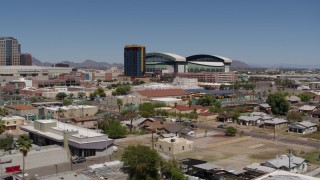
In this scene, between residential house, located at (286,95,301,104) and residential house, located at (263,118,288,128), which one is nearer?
residential house, located at (263,118,288,128)

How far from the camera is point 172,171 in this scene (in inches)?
953

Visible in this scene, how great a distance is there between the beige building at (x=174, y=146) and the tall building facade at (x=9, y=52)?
167 metres

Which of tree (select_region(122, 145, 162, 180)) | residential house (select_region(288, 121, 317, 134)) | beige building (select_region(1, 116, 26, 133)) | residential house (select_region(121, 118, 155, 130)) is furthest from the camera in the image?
residential house (select_region(121, 118, 155, 130))

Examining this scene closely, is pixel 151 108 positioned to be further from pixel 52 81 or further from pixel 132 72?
pixel 132 72

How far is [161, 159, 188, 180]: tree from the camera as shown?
23703 millimetres

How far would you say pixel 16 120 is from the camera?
4431 cm

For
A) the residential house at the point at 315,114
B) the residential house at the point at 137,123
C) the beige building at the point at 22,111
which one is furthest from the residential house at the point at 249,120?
the beige building at the point at 22,111

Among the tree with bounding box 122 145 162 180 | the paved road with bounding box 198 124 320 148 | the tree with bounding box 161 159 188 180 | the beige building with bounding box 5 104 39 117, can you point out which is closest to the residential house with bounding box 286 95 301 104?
the paved road with bounding box 198 124 320 148

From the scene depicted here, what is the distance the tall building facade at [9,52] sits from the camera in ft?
609

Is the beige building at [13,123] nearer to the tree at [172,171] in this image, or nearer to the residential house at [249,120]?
the tree at [172,171]

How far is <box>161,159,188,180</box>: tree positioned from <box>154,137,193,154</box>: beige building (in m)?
9.29

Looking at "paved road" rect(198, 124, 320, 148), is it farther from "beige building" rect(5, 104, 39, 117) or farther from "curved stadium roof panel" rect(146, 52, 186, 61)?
"curved stadium roof panel" rect(146, 52, 186, 61)

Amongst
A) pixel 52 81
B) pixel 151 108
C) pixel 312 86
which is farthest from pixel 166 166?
pixel 312 86

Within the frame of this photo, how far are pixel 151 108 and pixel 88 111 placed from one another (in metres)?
9.35
